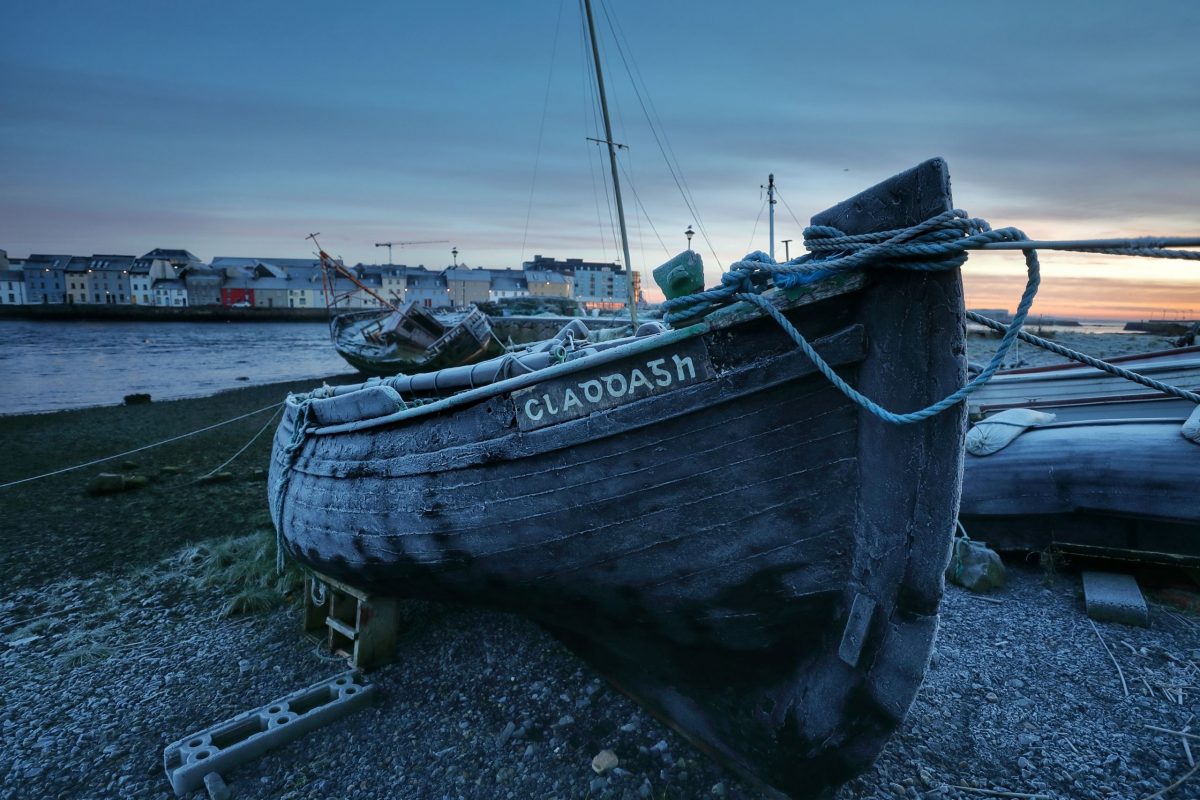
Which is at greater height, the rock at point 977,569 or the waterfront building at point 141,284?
the waterfront building at point 141,284

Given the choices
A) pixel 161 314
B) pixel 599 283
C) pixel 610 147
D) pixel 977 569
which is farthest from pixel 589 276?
pixel 977 569

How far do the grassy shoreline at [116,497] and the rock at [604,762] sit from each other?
5509 mm

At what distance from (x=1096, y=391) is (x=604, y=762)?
26.6ft

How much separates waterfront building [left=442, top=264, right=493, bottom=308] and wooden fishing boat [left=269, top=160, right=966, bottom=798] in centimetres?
10403

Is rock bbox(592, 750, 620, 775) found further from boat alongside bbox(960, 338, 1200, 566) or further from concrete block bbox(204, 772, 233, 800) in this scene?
boat alongside bbox(960, 338, 1200, 566)

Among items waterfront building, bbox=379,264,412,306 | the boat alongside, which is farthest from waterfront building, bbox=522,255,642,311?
the boat alongside

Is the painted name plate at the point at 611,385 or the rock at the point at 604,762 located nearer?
the painted name plate at the point at 611,385

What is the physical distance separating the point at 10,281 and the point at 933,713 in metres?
146

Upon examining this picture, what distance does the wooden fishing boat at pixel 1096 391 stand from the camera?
6.09 m

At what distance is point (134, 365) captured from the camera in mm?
32156

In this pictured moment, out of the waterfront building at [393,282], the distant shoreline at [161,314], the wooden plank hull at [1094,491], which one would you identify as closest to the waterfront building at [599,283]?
the waterfront building at [393,282]

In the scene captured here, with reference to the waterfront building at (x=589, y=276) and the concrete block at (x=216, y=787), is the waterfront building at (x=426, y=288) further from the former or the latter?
the concrete block at (x=216, y=787)

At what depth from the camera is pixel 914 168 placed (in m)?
2.14

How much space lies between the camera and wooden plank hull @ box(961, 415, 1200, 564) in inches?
173
